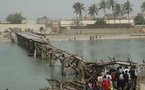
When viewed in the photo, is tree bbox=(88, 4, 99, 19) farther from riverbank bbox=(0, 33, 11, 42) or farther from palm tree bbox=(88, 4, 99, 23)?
riverbank bbox=(0, 33, 11, 42)

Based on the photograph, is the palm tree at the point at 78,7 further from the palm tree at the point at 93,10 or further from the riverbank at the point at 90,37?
the riverbank at the point at 90,37

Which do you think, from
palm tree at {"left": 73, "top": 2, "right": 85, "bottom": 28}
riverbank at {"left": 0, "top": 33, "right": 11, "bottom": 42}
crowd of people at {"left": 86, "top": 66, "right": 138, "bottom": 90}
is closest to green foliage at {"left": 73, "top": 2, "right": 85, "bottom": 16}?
palm tree at {"left": 73, "top": 2, "right": 85, "bottom": 28}

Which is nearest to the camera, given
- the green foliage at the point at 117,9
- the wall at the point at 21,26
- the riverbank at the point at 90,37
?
the riverbank at the point at 90,37

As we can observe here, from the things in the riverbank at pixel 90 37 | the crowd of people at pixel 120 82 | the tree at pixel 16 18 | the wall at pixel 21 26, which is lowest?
the riverbank at pixel 90 37

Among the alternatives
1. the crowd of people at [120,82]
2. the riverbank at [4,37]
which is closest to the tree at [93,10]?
the riverbank at [4,37]

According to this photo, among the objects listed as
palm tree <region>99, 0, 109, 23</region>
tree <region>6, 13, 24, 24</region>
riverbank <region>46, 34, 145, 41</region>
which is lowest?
riverbank <region>46, 34, 145, 41</region>

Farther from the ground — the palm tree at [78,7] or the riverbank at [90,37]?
the palm tree at [78,7]

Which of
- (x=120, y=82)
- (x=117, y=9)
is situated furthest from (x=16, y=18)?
(x=120, y=82)

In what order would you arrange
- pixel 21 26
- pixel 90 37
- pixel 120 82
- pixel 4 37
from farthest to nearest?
pixel 21 26
pixel 90 37
pixel 4 37
pixel 120 82

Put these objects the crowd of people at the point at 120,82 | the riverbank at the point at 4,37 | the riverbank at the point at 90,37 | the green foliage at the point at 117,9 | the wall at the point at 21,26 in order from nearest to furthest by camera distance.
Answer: the crowd of people at the point at 120,82 → the riverbank at the point at 4,37 → the riverbank at the point at 90,37 → the wall at the point at 21,26 → the green foliage at the point at 117,9

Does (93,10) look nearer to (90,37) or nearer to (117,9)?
(117,9)

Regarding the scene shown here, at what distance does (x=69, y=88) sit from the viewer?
1622 cm

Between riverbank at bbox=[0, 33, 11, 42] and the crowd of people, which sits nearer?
the crowd of people

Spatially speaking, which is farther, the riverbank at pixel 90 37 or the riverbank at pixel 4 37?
the riverbank at pixel 90 37
